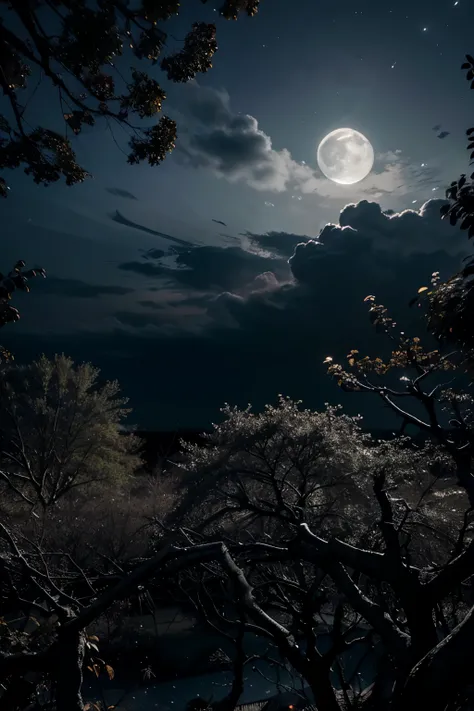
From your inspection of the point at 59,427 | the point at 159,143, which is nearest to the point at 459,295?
the point at 159,143

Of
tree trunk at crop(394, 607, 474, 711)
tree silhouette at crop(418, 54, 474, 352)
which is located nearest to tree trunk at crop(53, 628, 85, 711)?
tree trunk at crop(394, 607, 474, 711)

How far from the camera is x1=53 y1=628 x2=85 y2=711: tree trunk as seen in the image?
242 centimetres

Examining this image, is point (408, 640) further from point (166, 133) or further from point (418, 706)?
point (166, 133)

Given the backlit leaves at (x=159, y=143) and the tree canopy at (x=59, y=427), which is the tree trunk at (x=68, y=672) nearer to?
the backlit leaves at (x=159, y=143)

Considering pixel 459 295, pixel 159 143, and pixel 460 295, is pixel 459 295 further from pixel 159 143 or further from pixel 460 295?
pixel 159 143

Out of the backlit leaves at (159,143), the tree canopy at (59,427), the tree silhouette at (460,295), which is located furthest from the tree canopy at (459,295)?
the tree canopy at (59,427)

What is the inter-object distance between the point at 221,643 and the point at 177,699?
5.52 m

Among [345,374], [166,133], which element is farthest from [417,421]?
[166,133]

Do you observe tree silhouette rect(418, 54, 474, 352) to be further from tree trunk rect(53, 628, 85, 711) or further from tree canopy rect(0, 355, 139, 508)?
tree canopy rect(0, 355, 139, 508)

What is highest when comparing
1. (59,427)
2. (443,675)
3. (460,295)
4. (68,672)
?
(59,427)

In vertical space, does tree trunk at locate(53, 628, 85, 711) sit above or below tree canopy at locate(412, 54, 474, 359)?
below

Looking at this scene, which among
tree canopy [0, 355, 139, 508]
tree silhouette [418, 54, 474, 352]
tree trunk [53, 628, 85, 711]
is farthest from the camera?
tree canopy [0, 355, 139, 508]

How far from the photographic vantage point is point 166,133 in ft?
15.4

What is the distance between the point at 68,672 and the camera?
2518mm
